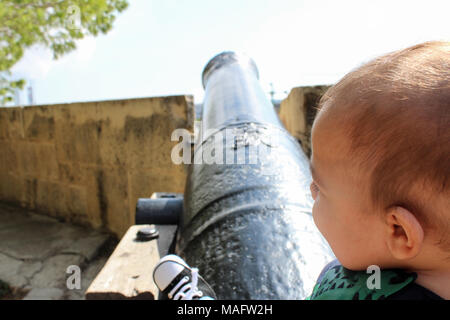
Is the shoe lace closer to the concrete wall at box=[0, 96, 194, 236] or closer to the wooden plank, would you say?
the wooden plank

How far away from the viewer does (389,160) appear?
0.48 m

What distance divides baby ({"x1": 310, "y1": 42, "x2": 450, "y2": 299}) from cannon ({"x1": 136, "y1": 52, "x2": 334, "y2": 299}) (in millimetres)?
375

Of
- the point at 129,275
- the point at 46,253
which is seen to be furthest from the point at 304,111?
the point at 46,253

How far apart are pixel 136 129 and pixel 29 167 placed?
219 centimetres

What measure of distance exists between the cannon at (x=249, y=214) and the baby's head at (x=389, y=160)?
41 centimetres

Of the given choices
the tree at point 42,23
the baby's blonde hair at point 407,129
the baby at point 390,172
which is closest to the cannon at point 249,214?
the baby at point 390,172

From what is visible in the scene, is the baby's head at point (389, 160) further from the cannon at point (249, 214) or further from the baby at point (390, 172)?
the cannon at point (249, 214)

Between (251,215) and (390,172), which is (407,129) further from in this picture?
(251,215)

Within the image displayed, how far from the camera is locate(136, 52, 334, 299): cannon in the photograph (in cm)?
97

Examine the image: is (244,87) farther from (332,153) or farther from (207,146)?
(332,153)

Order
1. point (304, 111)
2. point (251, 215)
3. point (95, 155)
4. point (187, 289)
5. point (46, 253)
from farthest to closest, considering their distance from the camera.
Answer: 1. point (95, 155)
2. point (46, 253)
3. point (304, 111)
4. point (251, 215)
5. point (187, 289)

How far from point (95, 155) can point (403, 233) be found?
4.11m

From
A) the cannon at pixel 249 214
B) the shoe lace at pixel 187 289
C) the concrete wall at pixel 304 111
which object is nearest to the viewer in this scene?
the shoe lace at pixel 187 289

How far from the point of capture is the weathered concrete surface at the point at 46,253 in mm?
3424
